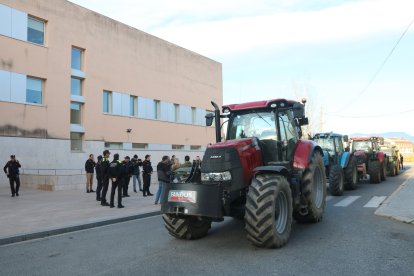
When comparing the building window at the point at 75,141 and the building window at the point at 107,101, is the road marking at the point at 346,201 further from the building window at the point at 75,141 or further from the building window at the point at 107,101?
the building window at the point at 107,101

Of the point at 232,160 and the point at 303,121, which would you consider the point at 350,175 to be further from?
the point at 232,160

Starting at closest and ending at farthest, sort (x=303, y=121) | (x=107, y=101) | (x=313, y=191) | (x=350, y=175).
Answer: (x=313, y=191)
(x=303, y=121)
(x=350, y=175)
(x=107, y=101)

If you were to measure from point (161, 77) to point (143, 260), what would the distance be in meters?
28.5

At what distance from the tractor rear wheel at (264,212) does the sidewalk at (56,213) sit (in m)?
5.16

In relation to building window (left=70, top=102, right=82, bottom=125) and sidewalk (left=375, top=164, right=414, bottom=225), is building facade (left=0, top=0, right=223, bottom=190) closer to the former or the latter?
building window (left=70, top=102, right=82, bottom=125)

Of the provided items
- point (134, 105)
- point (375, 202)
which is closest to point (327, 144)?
point (375, 202)

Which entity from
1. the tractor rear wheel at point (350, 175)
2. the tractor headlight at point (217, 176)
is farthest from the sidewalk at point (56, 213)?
the tractor rear wheel at point (350, 175)

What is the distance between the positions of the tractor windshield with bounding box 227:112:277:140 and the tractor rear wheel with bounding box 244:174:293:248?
156cm

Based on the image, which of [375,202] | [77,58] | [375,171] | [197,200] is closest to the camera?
[197,200]

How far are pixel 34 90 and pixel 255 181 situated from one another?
20.6m

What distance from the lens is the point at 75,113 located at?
26375mm

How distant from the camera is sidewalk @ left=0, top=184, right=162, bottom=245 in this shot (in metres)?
9.20

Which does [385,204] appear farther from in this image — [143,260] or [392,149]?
[392,149]

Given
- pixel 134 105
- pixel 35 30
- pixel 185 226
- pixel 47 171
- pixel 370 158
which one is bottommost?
pixel 185 226
